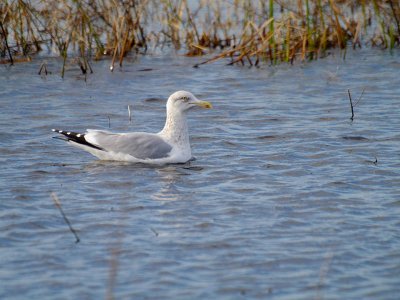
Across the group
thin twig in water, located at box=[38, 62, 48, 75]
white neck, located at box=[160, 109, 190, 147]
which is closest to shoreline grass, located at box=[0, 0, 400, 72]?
thin twig in water, located at box=[38, 62, 48, 75]

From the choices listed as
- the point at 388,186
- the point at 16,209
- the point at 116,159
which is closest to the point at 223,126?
the point at 116,159

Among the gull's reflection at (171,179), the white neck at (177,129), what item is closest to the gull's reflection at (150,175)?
the gull's reflection at (171,179)

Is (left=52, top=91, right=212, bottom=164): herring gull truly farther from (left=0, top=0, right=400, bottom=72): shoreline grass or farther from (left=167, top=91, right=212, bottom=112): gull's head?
(left=0, top=0, right=400, bottom=72): shoreline grass

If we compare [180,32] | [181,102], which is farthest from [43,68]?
[181,102]

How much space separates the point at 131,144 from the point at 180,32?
6332 mm

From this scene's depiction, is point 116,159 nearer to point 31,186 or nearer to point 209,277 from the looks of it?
point 31,186

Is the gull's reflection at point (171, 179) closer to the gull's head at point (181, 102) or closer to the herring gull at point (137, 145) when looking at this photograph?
the herring gull at point (137, 145)

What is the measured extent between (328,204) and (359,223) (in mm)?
574

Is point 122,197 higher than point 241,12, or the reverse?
point 241,12

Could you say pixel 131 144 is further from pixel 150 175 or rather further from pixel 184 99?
pixel 184 99

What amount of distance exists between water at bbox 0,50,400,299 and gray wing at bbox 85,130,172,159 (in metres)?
0.15

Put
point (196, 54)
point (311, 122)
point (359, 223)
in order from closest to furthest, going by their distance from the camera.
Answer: point (359, 223) < point (311, 122) < point (196, 54)

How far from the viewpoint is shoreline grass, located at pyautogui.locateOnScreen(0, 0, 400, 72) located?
478 inches

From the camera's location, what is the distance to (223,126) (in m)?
10.0
